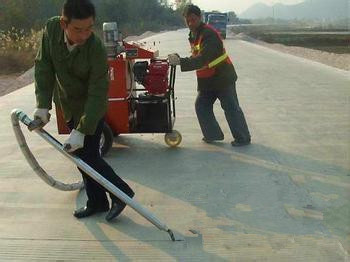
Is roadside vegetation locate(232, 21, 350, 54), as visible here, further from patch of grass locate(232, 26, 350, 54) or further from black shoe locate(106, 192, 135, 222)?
black shoe locate(106, 192, 135, 222)

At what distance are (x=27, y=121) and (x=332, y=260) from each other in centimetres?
224

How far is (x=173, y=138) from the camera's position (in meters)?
5.58

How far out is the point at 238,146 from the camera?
561cm

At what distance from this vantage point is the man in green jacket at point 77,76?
306 cm

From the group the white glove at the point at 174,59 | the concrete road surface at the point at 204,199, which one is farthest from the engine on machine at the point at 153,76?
the concrete road surface at the point at 204,199

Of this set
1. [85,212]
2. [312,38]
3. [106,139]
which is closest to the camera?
[85,212]

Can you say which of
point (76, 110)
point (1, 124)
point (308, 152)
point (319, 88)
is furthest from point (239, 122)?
point (319, 88)

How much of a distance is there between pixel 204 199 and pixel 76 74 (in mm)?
1537

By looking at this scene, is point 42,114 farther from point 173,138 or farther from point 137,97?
point 173,138

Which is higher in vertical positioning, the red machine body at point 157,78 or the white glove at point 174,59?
the white glove at point 174,59

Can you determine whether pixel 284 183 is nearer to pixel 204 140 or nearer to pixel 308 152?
pixel 308 152

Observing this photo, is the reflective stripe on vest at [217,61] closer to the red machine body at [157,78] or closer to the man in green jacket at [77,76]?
the red machine body at [157,78]

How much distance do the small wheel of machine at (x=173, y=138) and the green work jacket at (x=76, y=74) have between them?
216 cm

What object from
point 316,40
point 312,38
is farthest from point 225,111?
point 312,38
